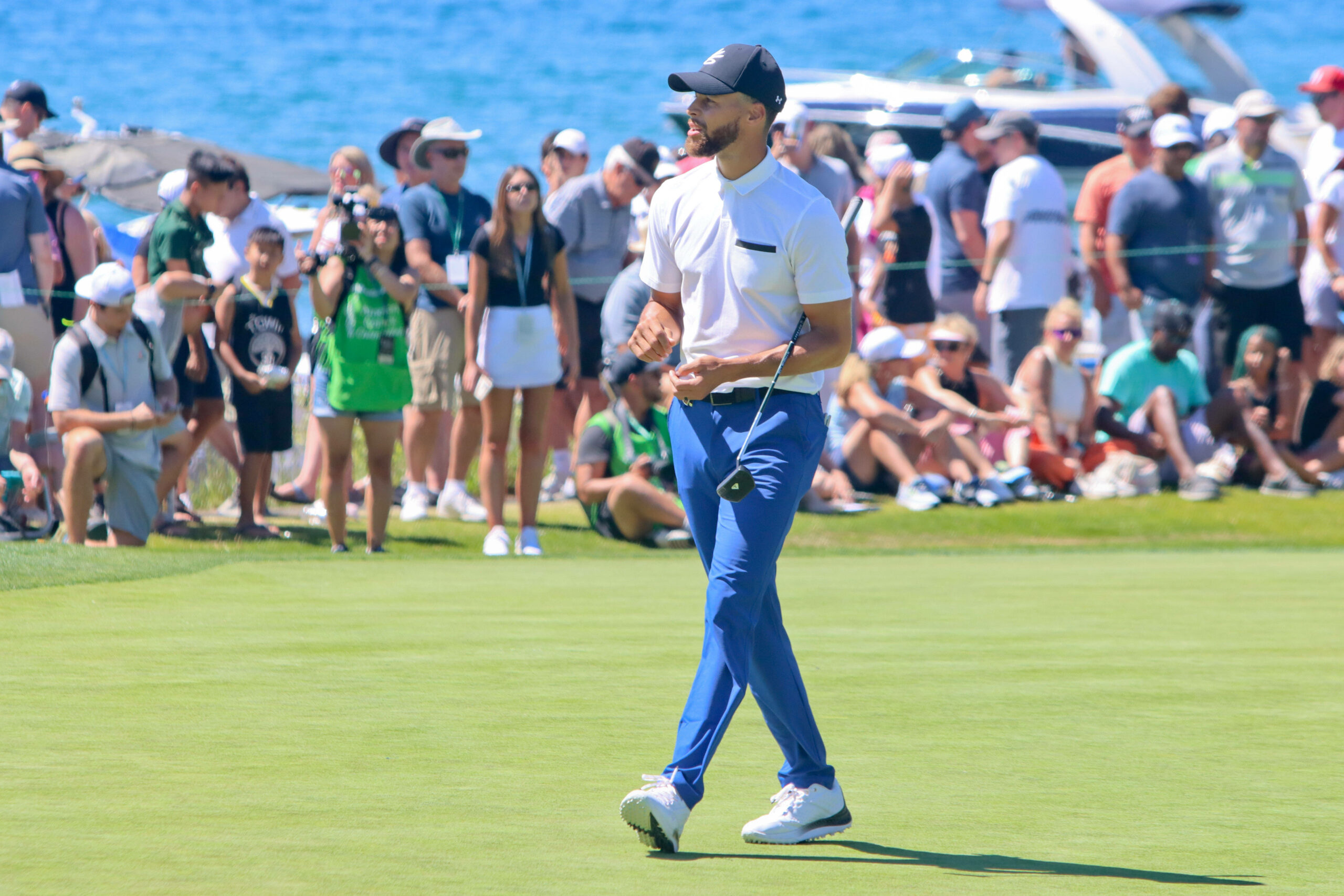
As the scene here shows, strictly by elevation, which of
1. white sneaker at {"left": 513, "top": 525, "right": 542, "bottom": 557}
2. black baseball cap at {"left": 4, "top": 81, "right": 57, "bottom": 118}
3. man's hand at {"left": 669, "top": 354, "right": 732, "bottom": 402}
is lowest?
white sneaker at {"left": 513, "top": 525, "right": 542, "bottom": 557}

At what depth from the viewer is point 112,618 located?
6.62 meters

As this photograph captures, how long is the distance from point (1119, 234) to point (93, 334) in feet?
23.1

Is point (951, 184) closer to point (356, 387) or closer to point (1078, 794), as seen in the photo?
point (356, 387)

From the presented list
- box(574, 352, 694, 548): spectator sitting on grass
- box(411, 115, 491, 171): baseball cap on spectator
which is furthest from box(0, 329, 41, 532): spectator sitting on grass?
box(574, 352, 694, 548): spectator sitting on grass

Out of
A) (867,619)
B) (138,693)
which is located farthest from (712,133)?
→ (867,619)

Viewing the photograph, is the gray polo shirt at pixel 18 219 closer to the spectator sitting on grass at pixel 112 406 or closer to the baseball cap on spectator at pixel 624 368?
the spectator sitting on grass at pixel 112 406

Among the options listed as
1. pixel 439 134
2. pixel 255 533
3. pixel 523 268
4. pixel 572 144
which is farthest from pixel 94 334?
pixel 572 144

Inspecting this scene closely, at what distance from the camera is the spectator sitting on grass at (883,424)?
11.4 meters

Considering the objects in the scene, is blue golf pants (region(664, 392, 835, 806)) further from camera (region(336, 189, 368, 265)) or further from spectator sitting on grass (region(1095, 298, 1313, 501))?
spectator sitting on grass (region(1095, 298, 1313, 501))

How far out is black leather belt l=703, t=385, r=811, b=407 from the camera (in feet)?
13.4

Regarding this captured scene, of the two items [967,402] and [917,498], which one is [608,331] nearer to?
[917,498]

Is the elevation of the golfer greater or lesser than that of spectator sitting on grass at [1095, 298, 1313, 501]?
greater

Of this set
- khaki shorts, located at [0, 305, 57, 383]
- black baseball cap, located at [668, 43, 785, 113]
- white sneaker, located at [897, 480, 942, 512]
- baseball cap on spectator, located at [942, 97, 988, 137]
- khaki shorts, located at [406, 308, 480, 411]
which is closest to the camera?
black baseball cap, located at [668, 43, 785, 113]

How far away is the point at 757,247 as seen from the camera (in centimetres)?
404
